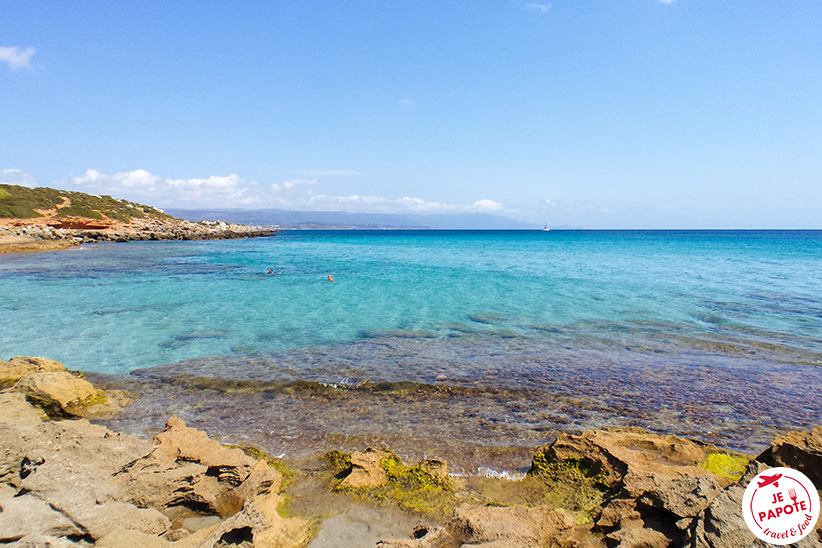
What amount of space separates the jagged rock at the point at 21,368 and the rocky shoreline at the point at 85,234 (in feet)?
132

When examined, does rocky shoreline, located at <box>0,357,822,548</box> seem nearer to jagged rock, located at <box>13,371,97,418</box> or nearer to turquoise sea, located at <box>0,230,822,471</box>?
jagged rock, located at <box>13,371,97,418</box>

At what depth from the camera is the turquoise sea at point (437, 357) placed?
22.1 feet

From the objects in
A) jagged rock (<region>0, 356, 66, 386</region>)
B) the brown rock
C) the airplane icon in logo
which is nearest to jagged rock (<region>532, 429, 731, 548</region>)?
the airplane icon in logo

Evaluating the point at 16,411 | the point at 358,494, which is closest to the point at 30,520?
the point at 358,494

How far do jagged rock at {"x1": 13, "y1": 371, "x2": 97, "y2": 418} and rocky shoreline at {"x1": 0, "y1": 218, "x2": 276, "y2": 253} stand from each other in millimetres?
42385

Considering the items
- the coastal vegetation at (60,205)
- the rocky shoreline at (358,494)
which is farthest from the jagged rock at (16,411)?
the coastal vegetation at (60,205)

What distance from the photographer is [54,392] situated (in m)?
6.82

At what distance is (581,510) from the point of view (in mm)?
4500

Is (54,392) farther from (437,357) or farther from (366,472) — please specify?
(437,357)

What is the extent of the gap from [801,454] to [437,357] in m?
7.08

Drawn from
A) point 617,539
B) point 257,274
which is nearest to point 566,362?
point 617,539

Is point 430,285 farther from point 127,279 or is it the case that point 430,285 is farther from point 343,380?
point 127,279

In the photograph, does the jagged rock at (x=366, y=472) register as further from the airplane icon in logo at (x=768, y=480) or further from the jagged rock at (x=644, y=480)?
the airplane icon in logo at (x=768, y=480)

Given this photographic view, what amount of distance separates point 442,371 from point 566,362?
121 inches
